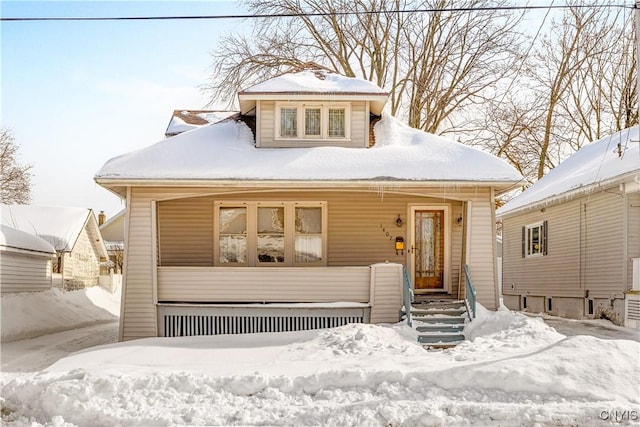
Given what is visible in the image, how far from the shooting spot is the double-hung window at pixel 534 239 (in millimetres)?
19695

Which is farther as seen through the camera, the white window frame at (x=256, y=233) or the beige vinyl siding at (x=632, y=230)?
the beige vinyl siding at (x=632, y=230)

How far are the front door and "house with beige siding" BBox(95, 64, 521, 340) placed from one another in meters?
0.02

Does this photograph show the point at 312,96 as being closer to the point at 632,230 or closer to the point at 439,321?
the point at 439,321

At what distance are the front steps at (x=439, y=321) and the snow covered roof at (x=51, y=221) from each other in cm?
1856

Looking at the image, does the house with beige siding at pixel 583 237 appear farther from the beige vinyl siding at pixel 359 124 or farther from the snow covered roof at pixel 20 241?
the snow covered roof at pixel 20 241

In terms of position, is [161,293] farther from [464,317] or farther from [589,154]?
[589,154]

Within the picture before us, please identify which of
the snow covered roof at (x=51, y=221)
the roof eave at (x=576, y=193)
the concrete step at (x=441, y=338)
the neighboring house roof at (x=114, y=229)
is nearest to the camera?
the concrete step at (x=441, y=338)

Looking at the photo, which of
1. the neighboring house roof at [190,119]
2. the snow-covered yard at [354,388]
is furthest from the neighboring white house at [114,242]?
the snow-covered yard at [354,388]

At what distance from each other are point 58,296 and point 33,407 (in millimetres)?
15397

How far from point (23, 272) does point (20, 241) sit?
113 cm

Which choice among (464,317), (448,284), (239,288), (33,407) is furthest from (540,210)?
(33,407)

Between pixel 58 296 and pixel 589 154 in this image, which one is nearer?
pixel 589 154

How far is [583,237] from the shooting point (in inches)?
666

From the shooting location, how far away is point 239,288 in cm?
1302
